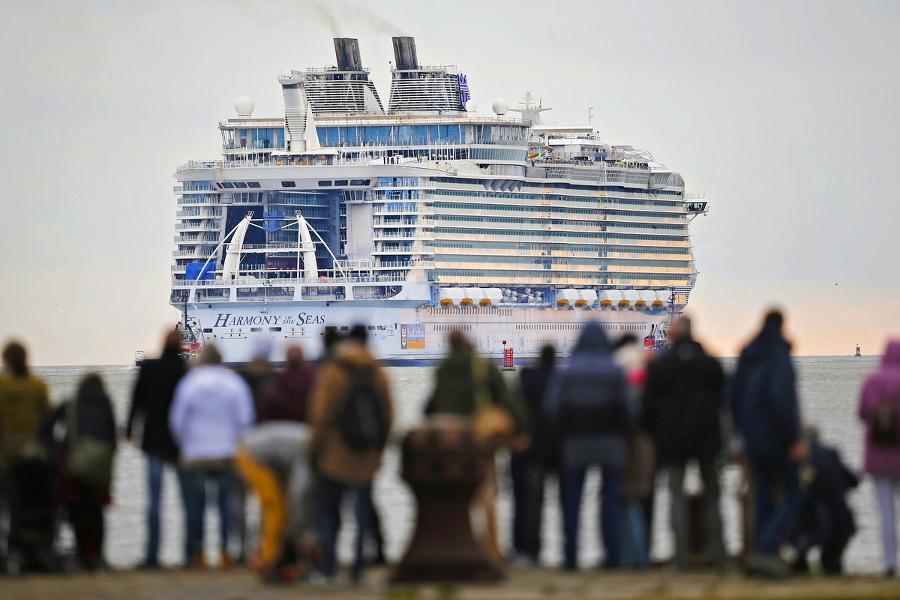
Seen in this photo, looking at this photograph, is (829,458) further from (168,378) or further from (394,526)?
(394,526)

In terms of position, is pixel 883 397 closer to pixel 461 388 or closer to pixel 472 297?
pixel 461 388

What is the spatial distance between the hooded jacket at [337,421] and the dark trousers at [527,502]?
216cm

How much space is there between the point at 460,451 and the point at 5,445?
3343 mm

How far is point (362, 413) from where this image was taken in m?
10.6

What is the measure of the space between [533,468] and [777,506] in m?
1.89

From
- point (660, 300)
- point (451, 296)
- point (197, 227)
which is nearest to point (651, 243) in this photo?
point (660, 300)

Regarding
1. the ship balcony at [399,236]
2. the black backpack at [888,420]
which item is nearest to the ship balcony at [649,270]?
the ship balcony at [399,236]

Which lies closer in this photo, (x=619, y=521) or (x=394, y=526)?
(x=619, y=521)

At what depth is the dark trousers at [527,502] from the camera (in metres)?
12.6

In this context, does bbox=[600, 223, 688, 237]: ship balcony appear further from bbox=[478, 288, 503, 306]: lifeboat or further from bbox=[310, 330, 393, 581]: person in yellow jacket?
bbox=[310, 330, 393, 581]: person in yellow jacket

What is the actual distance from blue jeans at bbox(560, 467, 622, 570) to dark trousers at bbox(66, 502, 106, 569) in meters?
3.15

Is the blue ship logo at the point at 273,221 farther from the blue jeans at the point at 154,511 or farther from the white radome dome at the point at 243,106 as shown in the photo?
the blue jeans at the point at 154,511

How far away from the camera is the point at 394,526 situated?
18.1 m

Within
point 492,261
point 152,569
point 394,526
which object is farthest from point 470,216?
point 152,569
